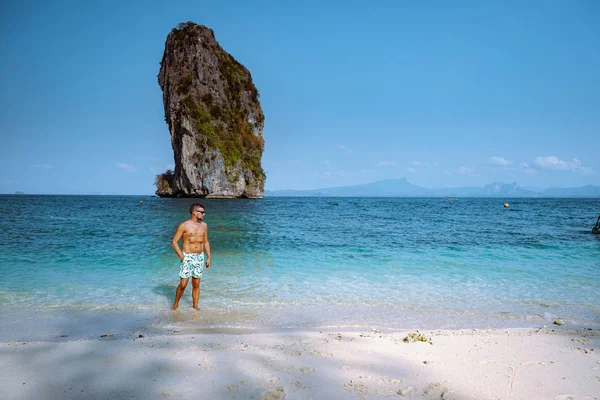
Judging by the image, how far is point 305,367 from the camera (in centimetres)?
413

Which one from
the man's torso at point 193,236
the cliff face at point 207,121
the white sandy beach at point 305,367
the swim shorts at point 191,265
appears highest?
the cliff face at point 207,121

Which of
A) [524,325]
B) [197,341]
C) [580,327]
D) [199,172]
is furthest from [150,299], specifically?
[199,172]

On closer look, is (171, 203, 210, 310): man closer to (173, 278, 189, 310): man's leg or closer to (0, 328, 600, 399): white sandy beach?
(173, 278, 189, 310): man's leg

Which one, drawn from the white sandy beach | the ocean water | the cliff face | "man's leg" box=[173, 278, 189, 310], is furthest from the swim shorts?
the cliff face

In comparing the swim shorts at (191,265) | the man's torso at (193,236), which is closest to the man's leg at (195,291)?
the swim shorts at (191,265)

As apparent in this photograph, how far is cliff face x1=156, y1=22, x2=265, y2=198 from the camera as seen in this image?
251 ft

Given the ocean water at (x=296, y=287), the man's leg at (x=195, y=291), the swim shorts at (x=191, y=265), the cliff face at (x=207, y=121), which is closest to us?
the ocean water at (x=296, y=287)

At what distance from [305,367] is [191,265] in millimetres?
3563

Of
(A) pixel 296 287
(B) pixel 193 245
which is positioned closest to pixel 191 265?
(B) pixel 193 245

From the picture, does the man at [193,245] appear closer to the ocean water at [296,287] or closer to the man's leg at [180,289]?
the man's leg at [180,289]

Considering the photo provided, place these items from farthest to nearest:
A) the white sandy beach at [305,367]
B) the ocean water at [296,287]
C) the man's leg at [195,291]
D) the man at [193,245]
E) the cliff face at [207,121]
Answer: the cliff face at [207,121] → the man's leg at [195,291] → the man at [193,245] → the ocean water at [296,287] → the white sandy beach at [305,367]

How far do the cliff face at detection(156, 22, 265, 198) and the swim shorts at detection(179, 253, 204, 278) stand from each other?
72.1 meters

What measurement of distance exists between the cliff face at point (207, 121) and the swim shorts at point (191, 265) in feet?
237

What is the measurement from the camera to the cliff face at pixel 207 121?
76438 mm
